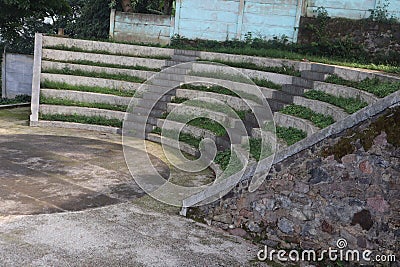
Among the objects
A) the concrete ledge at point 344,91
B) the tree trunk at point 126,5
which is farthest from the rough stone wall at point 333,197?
the tree trunk at point 126,5

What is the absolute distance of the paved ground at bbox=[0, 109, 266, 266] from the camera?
3.94 metres

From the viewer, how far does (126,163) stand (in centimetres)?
694

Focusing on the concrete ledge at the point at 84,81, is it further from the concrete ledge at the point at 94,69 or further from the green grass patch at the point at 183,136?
the green grass patch at the point at 183,136

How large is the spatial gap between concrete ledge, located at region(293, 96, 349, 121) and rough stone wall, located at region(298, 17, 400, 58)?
441 centimetres

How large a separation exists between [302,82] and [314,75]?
0.85 feet

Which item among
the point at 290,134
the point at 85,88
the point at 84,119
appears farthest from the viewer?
the point at 85,88

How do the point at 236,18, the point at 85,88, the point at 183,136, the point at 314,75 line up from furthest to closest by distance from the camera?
the point at 236,18, the point at 85,88, the point at 183,136, the point at 314,75

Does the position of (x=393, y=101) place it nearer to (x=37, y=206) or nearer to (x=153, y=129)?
(x=37, y=206)

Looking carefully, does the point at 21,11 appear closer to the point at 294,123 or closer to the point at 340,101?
the point at 294,123

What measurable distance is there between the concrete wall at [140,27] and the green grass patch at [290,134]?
6444 millimetres

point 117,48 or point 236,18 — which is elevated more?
point 236,18

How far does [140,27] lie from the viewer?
11.9m

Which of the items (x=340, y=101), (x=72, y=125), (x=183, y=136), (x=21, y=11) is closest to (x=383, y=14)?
(x=340, y=101)

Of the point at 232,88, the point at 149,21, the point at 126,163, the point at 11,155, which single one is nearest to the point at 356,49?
the point at 232,88
